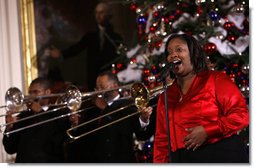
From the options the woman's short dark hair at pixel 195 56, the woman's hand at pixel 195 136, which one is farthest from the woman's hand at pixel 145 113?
the woman's hand at pixel 195 136

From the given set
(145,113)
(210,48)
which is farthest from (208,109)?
(210,48)

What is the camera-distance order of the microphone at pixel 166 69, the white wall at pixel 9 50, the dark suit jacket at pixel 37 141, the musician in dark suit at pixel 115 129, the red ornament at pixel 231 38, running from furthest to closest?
the white wall at pixel 9 50 → the red ornament at pixel 231 38 → the dark suit jacket at pixel 37 141 → the musician in dark suit at pixel 115 129 → the microphone at pixel 166 69

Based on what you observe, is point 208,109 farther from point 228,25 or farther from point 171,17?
point 171,17

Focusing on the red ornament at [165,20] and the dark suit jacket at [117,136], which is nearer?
the dark suit jacket at [117,136]

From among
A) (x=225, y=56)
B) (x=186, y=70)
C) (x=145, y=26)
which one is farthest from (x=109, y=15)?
(x=186, y=70)

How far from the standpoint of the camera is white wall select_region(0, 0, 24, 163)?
504cm

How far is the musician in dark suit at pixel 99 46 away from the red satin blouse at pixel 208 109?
2132mm

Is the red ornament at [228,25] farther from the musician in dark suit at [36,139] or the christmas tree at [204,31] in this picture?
the musician in dark suit at [36,139]

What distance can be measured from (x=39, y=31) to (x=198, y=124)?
8.76 ft

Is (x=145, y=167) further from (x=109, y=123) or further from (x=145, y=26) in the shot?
(x=145, y=26)

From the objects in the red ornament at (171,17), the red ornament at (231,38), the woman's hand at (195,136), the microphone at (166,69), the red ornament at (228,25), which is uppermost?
the red ornament at (171,17)

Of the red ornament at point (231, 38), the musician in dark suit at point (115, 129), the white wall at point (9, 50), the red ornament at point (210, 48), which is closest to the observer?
the musician in dark suit at point (115, 129)

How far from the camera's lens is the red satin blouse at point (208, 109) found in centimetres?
308

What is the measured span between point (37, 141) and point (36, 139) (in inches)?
0.8
